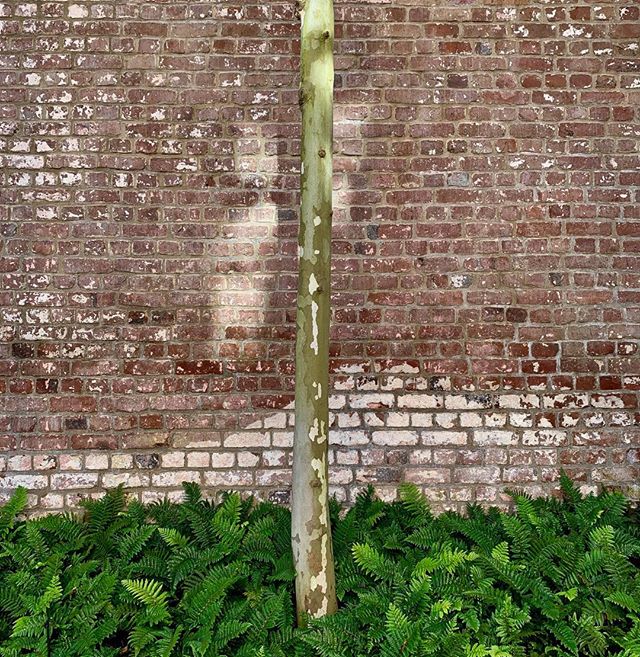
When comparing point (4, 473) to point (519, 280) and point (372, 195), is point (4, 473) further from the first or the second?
point (519, 280)

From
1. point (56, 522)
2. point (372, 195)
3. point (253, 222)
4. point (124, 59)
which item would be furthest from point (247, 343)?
point (124, 59)

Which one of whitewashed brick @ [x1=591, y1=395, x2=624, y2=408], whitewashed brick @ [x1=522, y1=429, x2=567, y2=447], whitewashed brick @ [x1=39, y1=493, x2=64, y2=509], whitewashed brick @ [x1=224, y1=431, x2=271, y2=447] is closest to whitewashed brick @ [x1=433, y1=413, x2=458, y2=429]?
whitewashed brick @ [x1=522, y1=429, x2=567, y2=447]

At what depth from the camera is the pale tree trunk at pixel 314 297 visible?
2.43m

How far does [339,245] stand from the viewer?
3342mm

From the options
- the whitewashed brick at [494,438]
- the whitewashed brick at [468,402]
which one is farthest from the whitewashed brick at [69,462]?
the whitewashed brick at [494,438]

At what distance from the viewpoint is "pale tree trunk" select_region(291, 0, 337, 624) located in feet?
7.96

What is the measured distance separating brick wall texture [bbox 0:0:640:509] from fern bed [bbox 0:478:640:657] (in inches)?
14.5

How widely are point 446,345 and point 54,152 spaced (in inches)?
101

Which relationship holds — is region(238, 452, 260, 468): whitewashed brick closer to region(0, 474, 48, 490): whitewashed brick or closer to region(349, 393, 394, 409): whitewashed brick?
region(349, 393, 394, 409): whitewashed brick

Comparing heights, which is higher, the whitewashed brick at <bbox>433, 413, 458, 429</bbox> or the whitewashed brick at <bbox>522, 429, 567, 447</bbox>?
the whitewashed brick at <bbox>433, 413, 458, 429</bbox>

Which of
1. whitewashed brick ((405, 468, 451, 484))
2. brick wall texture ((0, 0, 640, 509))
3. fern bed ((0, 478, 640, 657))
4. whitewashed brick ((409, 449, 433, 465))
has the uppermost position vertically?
brick wall texture ((0, 0, 640, 509))

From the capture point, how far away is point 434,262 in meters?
3.34

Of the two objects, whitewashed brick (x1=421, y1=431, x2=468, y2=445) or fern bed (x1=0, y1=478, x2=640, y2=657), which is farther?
whitewashed brick (x1=421, y1=431, x2=468, y2=445)

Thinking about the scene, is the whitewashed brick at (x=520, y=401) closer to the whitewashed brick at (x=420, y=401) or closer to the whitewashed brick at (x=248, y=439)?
the whitewashed brick at (x=420, y=401)
